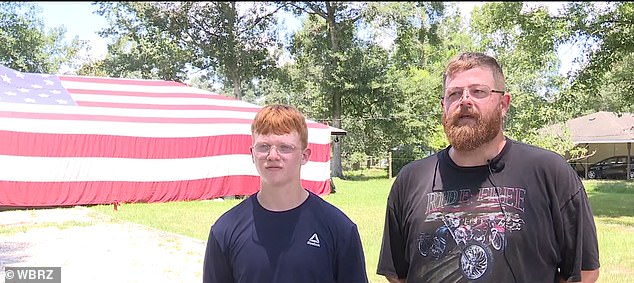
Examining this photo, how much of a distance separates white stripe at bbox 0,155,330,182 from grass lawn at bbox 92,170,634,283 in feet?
2.19

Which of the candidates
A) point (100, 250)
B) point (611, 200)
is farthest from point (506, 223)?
point (611, 200)

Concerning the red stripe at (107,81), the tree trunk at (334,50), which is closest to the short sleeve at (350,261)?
the red stripe at (107,81)

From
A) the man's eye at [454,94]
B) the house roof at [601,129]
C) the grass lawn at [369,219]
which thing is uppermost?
the man's eye at [454,94]

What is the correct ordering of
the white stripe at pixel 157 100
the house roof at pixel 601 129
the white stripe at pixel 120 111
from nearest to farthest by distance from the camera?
the white stripe at pixel 120 111 < the white stripe at pixel 157 100 < the house roof at pixel 601 129

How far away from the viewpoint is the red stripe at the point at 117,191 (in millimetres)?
11984

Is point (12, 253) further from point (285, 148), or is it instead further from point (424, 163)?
point (424, 163)

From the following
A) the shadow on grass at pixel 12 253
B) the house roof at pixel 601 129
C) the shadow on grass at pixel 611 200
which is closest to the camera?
the shadow on grass at pixel 12 253

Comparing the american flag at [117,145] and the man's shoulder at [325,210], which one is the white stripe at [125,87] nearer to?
the american flag at [117,145]

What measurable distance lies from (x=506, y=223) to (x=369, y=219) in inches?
358

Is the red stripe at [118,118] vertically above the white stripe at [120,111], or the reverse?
the white stripe at [120,111]

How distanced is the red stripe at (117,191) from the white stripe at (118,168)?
0.12 metres

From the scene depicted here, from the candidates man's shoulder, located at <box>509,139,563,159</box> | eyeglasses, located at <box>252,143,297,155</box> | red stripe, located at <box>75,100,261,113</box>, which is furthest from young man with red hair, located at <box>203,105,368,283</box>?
red stripe, located at <box>75,100,261,113</box>

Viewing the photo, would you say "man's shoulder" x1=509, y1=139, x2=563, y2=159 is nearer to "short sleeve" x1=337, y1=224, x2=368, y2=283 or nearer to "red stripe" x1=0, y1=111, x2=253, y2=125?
"short sleeve" x1=337, y1=224, x2=368, y2=283

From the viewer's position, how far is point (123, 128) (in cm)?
1321
